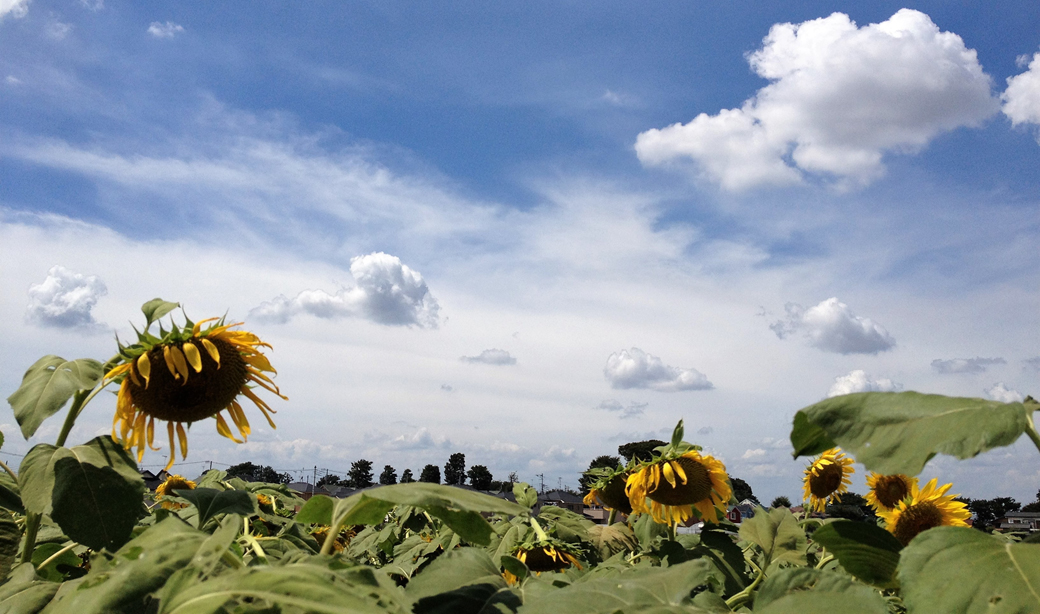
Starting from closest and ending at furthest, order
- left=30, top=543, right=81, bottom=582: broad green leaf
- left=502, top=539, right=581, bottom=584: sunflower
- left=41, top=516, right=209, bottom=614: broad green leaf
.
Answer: left=41, top=516, right=209, bottom=614: broad green leaf
left=30, top=543, right=81, bottom=582: broad green leaf
left=502, top=539, right=581, bottom=584: sunflower

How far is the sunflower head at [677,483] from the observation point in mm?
4734

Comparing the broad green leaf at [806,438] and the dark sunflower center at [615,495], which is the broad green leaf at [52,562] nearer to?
the broad green leaf at [806,438]

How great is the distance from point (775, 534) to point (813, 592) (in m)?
2.37

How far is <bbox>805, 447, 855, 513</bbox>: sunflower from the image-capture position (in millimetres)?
7668

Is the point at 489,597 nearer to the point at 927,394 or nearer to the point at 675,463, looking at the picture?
the point at 927,394

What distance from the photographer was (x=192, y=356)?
277 centimetres

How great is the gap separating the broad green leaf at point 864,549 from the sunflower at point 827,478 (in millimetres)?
6331

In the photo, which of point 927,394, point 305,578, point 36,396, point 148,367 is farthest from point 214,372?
point 927,394

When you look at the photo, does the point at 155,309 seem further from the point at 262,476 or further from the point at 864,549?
the point at 262,476

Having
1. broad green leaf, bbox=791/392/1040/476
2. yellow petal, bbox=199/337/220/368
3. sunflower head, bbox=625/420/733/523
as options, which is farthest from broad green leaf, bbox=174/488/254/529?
sunflower head, bbox=625/420/733/523

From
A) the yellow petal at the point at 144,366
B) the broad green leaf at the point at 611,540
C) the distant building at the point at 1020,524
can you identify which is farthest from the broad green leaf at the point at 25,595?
the broad green leaf at the point at 611,540

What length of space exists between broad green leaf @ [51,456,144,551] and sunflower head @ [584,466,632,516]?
11.5 feet

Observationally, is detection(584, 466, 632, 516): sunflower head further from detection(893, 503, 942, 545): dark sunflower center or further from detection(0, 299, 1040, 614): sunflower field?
detection(893, 503, 942, 545): dark sunflower center

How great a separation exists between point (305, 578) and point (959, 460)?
42.1 inches
